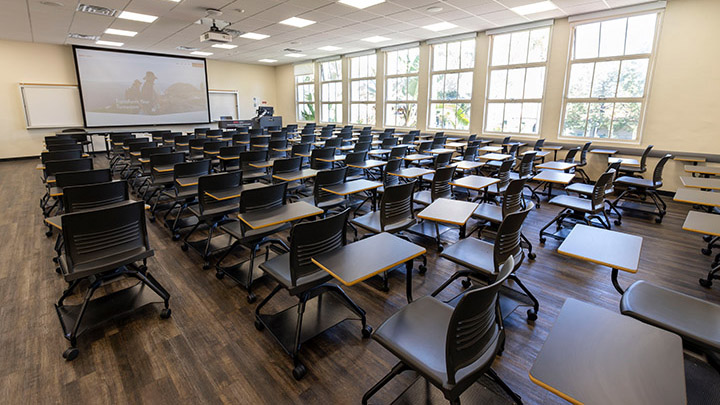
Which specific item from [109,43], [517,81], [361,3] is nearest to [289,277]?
[361,3]

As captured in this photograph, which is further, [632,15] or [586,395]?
[632,15]

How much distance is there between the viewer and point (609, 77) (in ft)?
23.9

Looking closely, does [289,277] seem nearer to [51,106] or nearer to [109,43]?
[109,43]

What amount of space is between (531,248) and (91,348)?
163 inches

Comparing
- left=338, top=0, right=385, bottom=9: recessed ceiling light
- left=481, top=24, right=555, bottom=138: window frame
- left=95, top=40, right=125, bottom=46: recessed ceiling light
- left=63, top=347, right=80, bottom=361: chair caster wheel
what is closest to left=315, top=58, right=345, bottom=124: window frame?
left=481, top=24, right=555, bottom=138: window frame

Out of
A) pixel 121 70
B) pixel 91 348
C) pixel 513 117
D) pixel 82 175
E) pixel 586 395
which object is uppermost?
pixel 121 70

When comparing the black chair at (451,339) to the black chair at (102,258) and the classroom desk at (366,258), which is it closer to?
the classroom desk at (366,258)

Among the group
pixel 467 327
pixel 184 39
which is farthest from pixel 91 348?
pixel 184 39

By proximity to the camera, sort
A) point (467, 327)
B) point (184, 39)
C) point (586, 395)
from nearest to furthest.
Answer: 1. point (586, 395)
2. point (467, 327)
3. point (184, 39)

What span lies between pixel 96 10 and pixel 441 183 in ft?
25.4

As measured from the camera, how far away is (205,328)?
2.57 metres

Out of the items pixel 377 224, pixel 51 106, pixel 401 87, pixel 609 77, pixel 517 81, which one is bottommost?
pixel 377 224

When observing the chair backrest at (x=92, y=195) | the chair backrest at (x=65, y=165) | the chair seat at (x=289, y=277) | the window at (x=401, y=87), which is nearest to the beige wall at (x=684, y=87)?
the window at (x=401, y=87)

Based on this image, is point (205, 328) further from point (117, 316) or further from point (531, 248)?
point (531, 248)
